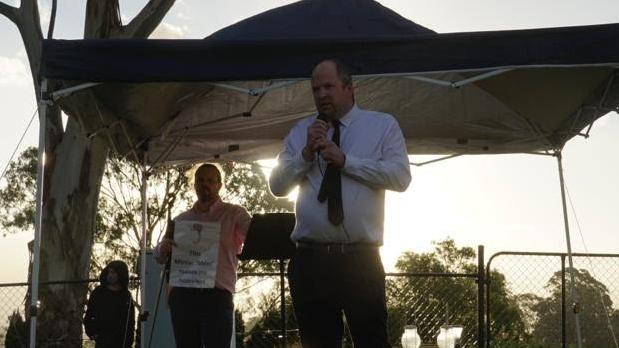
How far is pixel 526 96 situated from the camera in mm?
6484

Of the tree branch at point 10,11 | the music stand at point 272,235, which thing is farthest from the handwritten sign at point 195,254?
the tree branch at point 10,11

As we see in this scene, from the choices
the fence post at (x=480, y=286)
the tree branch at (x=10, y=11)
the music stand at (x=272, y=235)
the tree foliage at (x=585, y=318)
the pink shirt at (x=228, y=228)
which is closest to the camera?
the music stand at (x=272, y=235)

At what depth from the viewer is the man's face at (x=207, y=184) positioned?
18.5 ft

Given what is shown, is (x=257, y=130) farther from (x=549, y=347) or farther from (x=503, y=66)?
(x=549, y=347)

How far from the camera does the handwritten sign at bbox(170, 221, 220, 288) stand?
5398 millimetres

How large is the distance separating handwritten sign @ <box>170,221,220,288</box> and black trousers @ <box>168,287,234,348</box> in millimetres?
65

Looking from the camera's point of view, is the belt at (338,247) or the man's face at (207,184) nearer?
the belt at (338,247)

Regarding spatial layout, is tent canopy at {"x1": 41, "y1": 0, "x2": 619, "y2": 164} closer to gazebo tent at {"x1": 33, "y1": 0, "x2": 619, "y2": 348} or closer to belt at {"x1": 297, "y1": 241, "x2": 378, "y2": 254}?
gazebo tent at {"x1": 33, "y1": 0, "x2": 619, "y2": 348}

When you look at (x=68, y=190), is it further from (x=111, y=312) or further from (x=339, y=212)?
(x=339, y=212)

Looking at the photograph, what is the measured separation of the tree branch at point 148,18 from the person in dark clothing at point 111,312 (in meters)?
5.20

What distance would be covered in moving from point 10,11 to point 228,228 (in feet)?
25.0

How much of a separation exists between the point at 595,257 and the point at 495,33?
476 centimetres

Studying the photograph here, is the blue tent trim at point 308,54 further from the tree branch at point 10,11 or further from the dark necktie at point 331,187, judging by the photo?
the tree branch at point 10,11

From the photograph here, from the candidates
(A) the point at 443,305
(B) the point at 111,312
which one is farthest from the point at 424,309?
(B) the point at 111,312
